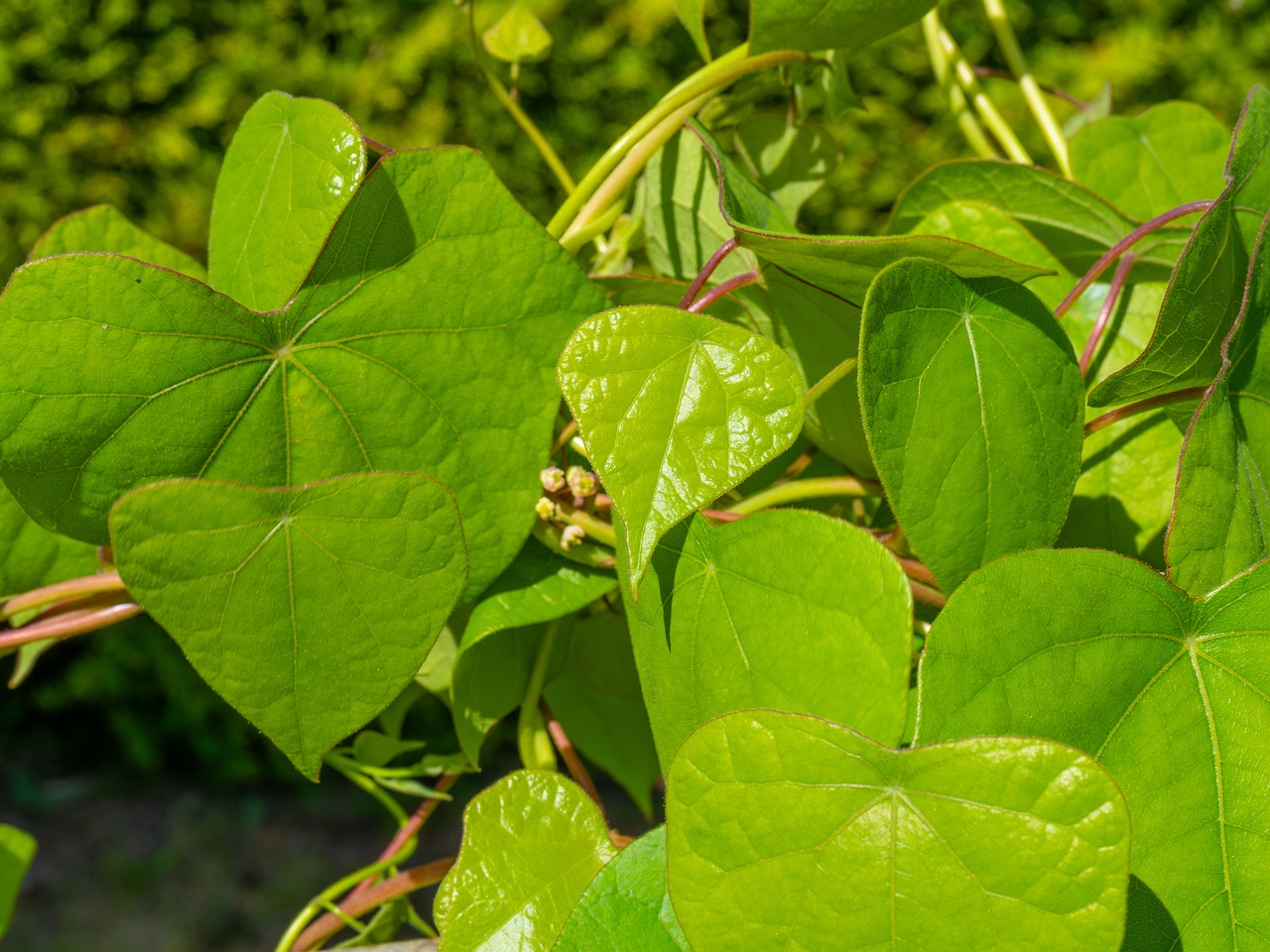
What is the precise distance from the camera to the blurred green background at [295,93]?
2.33m

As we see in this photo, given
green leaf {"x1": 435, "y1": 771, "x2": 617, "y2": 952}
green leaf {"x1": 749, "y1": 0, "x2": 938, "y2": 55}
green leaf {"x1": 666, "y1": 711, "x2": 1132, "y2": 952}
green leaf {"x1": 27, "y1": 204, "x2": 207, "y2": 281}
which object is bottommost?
green leaf {"x1": 435, "y1": 771, "x2": 617, "y2": 952}

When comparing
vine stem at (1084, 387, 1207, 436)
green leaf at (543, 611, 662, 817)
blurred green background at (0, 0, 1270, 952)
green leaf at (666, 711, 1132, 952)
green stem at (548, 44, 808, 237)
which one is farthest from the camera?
blurred green background at (0, 0, 1270, 952)

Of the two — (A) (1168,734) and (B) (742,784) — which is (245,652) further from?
(A) (1168,734)

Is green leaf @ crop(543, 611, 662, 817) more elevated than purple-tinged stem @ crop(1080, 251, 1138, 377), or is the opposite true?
purple-tinged stem @ crop(1080, 251, 1138, 377)

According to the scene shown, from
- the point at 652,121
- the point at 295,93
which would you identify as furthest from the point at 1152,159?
the point at 295,93

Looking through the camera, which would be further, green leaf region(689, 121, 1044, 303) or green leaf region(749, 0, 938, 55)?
green leaf region(749, 0, 938, 55)

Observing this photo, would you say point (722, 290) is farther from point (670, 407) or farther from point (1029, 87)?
point (1029, 87)

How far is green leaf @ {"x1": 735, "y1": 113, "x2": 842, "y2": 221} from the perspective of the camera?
64 centimetres

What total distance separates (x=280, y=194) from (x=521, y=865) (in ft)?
1.07

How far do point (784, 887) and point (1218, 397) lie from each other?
266mm

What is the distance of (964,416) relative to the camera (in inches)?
14.4

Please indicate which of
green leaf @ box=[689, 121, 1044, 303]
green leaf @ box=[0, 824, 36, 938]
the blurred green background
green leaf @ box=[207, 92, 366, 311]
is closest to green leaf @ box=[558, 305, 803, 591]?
green leaf @ box=[689, 121, 1044, 303]

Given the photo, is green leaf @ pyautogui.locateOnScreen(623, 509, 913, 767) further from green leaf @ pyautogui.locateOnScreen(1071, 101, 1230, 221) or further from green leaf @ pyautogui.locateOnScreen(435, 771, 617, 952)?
green leaf @ pyautogui.locateOnScreen(1071, 101, 1230, 221)

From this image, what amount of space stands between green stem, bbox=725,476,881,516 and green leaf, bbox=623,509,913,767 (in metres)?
0.09
